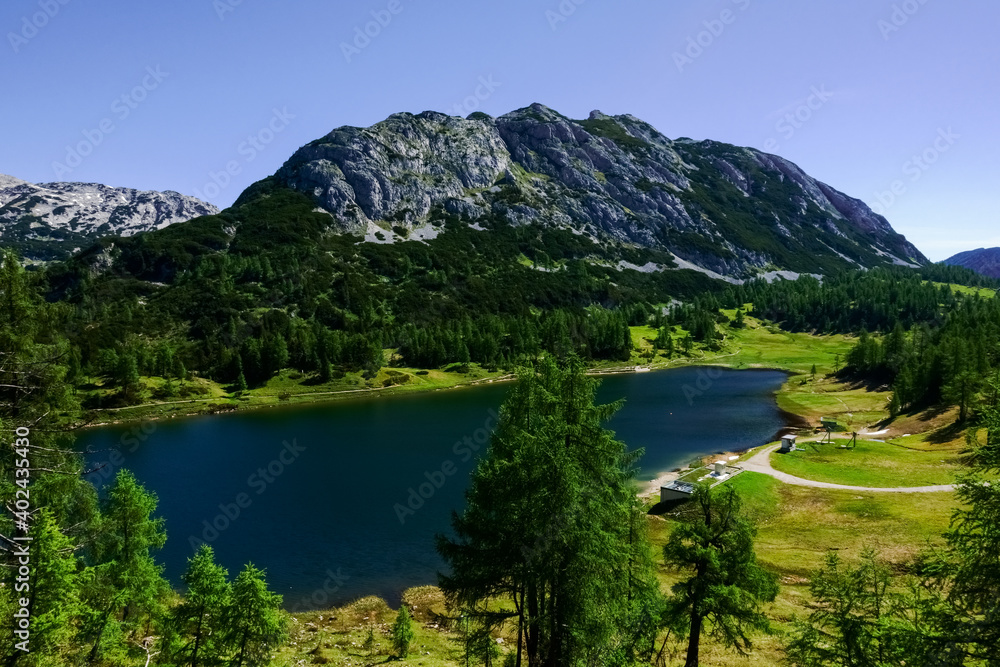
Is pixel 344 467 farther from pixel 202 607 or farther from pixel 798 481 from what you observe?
pixel 798 481

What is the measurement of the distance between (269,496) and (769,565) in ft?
182

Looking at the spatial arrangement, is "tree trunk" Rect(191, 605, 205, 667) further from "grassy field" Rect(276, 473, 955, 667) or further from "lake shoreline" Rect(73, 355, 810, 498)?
"lake shoreline" Rect(73, 355, 810, 498)

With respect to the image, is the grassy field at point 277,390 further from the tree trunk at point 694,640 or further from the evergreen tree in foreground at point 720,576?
the tree trunk at point 694,640

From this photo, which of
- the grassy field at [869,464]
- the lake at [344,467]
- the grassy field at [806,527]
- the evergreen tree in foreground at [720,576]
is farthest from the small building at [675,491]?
the evergreen tree in foreground at [720,576]

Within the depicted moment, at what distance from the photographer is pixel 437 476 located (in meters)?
68.4

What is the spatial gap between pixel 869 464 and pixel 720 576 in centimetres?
5116

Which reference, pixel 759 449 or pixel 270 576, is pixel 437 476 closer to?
pixel 270 576

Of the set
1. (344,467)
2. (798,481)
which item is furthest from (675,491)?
(344,467)

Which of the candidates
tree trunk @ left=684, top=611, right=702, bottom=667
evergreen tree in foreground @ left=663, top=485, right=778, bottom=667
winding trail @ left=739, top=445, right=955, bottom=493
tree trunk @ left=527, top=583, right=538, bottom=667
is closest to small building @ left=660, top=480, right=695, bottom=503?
winding trail @ left=739, top=445, right=955, bottom=493

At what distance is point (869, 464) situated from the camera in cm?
6097

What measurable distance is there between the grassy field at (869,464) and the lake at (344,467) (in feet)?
45.2

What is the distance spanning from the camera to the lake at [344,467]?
47375mm

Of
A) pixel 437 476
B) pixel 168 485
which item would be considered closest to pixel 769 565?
pixel 437 476

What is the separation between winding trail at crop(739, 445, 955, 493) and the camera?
2036 inches
